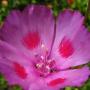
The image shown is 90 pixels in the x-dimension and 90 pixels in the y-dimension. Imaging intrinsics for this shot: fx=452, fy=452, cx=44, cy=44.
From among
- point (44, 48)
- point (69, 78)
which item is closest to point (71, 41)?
point (44, 48)

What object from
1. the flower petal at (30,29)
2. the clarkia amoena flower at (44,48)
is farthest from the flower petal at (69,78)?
the flower petal at (30,29)

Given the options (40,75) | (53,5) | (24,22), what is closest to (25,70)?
(40,75)

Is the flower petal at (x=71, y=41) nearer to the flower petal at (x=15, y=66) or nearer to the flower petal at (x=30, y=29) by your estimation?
the flower petal at (x=30, y=29)

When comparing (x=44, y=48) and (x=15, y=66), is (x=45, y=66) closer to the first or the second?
(x=44, y=48)

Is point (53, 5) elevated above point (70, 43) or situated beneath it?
elevated above

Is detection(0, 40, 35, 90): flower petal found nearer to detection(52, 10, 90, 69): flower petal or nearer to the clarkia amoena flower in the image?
the clarkia amoena flower

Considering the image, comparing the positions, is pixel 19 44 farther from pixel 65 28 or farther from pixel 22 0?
pixel 22 0
